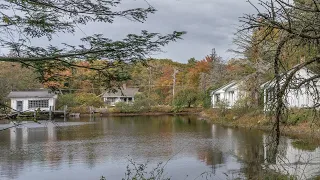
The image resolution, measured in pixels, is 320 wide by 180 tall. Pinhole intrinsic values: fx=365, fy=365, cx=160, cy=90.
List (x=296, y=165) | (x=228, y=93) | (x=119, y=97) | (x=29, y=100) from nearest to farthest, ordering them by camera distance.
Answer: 1. (x=296, y=165)
2. (x=228, y=93)
3. (x=29, y=100)
4. (x=119, y=97)

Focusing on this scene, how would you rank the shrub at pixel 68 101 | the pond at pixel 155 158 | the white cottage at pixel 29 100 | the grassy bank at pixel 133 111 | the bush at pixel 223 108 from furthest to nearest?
the shrub at pixel 68 101 → the grassy bank at pixel 133 111 → the white cottage at pixel 29 100 → the bush at pixel 223 108 → the pond at pixel 155 158

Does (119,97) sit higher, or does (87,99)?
(119,97)

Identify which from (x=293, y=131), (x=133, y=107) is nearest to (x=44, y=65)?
(x=293, y=131)

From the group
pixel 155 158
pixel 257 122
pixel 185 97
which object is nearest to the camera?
pixel 155 158

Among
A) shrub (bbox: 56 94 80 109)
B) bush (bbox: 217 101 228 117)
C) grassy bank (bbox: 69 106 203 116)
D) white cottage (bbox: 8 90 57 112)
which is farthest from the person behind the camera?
shrub (bbox: 56 94 80 109)

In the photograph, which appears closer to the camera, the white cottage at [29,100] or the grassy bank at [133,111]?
the white cottage at [29,100]

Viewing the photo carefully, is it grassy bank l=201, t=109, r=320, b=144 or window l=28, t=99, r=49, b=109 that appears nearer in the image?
grassy bank l=201, t=109, r=320, b=144

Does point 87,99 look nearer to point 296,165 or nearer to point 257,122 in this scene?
point 257,122

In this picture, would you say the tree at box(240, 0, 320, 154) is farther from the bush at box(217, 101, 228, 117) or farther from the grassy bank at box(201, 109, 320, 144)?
the bush at box(217, 101, 228, 117)

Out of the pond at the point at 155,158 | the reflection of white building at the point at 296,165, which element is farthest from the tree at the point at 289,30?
the pond at the point at 155,158

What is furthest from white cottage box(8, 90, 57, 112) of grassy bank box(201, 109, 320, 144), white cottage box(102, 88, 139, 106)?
grassy bank box(201, 109, 320, 144)

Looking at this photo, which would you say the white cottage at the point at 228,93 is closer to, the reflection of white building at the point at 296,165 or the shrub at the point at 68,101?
the shrub at the point at 68,101

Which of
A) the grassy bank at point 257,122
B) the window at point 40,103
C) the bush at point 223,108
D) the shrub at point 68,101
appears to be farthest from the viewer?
the shrub at point 68,101

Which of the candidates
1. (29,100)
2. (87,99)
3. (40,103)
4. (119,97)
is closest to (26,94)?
(29,100)
